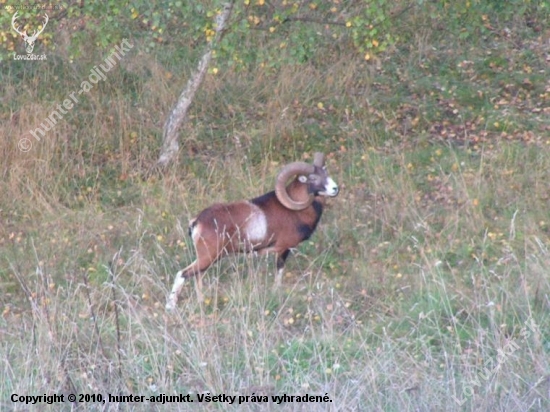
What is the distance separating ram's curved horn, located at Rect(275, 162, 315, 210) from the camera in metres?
10.2

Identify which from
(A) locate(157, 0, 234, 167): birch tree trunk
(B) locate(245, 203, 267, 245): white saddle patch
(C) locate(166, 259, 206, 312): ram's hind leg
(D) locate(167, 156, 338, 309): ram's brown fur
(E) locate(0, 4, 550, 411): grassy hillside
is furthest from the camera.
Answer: (A) locate(157, 0, 234, 167): birch tree trunk

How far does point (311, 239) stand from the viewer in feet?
36.5

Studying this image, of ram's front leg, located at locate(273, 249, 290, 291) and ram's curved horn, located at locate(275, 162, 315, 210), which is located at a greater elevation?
ram's curved horn, located at locate(275, 162, 315, 210)

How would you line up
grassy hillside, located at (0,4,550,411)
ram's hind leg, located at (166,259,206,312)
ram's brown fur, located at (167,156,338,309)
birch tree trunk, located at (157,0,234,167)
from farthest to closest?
birch tree trunk, located at (157,0,234,167) < ram's brown fur, located at (167,156,338,309) < ram's hind leg, located at (166,259,206,312) < grassy hillside, located at (0,4,550,411)

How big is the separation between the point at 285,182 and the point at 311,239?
112cm

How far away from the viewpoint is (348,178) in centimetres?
1276

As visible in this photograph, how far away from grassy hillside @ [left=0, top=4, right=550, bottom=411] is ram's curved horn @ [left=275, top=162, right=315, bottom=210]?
0.65 meters

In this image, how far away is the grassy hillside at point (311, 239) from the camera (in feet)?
23.1

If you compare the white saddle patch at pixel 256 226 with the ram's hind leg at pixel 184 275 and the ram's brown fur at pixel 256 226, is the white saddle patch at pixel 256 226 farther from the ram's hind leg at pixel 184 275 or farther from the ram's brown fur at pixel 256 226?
the ram's hind leg at pixel 184 275

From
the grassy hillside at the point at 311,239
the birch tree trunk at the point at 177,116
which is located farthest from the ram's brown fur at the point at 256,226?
the birch tree trunk at the point at 177,116

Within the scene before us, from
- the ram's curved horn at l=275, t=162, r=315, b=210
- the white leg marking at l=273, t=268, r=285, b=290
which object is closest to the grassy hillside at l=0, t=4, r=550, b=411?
the white leg marking at l=273, t=268, r=285, b=290

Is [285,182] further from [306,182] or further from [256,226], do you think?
[256,226]

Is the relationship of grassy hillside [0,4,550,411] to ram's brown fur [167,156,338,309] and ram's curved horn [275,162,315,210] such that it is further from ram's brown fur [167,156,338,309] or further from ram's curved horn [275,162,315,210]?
ram's curved horn [275,162,315,210]

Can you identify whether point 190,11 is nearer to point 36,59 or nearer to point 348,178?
point 348,178
